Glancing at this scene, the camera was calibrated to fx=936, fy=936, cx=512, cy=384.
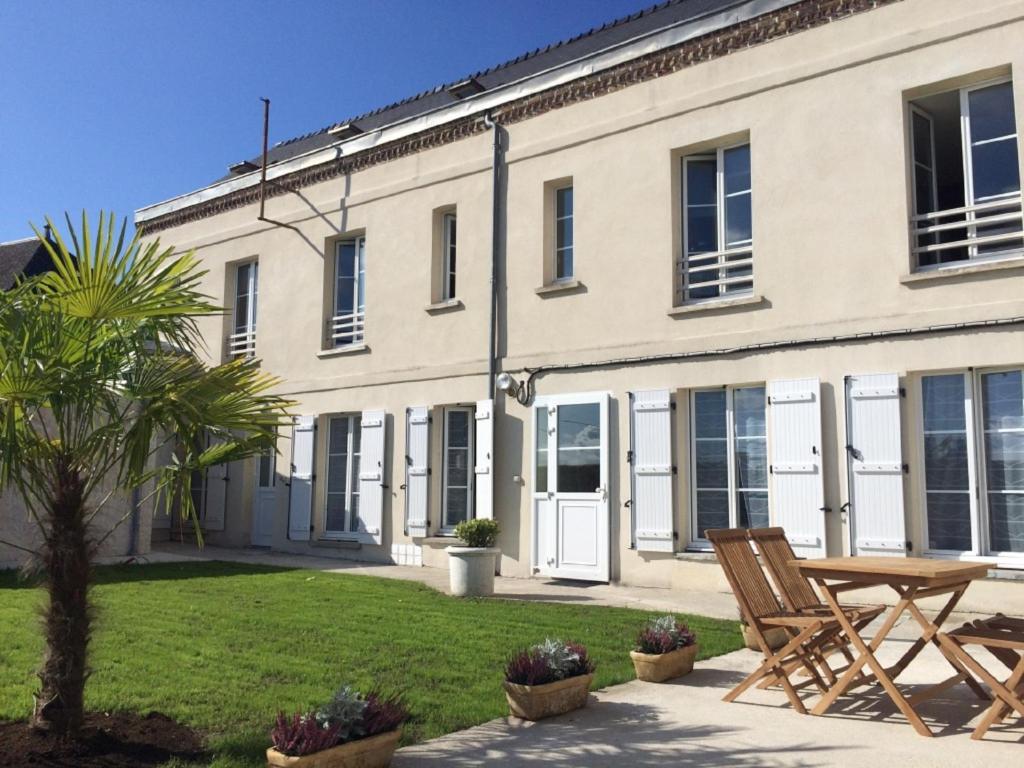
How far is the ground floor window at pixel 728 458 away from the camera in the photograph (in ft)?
30.7

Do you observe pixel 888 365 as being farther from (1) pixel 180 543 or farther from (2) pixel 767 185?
(1) pixel 180 543

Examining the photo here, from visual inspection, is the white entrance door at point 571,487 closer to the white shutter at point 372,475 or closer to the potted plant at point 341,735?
the white shutter at point 372,475

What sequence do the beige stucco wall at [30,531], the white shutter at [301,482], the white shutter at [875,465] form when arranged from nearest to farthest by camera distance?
the white shutter at [875,465], the beige stucco wall at [30,531], the white shutter at [301,482]

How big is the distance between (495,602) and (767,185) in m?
4.99

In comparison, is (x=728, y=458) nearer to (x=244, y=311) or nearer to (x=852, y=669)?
(x=852, y=669)

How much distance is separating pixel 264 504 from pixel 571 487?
5972 mm

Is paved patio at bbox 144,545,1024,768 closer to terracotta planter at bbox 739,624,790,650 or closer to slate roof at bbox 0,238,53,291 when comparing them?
terracotta planter at bbox 739,624,790,650

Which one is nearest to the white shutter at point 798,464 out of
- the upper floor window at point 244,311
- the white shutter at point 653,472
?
the white shutter at point 653,472

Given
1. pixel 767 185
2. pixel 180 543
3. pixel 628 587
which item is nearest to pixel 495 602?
pixel 628 587

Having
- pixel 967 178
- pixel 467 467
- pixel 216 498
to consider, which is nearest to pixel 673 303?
pixel 967 178

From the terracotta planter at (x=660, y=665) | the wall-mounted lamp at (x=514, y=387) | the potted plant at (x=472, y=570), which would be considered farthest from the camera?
the wall-mounted lamp at (x=514, y=387)

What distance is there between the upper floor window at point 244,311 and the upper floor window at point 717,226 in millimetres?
7930

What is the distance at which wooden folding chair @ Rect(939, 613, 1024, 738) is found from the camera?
4.12m

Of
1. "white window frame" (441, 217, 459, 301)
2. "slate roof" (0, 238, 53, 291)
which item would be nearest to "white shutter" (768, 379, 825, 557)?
"white window frame" (441, 217, 459, 301)
